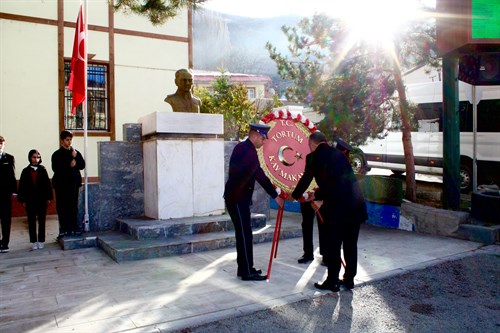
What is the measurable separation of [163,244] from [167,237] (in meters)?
Result: 0.50

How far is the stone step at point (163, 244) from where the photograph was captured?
6062mm

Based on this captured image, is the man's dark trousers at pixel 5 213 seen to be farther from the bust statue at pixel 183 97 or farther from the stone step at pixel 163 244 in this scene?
the bust statue at pixel 183 97

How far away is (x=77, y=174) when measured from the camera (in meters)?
7.10

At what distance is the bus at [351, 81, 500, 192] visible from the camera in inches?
470

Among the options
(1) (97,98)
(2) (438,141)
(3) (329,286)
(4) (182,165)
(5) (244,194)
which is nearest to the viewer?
(3) (329,286)

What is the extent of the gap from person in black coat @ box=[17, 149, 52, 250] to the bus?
682 cm

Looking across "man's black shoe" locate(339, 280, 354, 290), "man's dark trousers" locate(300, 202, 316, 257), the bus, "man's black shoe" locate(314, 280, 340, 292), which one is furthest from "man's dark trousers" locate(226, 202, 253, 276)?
the bus

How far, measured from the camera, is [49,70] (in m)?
11.1

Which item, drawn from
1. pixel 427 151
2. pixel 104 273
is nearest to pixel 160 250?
pixel 104 273

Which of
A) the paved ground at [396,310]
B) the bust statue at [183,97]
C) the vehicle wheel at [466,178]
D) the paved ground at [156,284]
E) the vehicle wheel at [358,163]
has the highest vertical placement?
the bust statue at [183,97]

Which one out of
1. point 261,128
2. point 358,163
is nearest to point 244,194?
point 261,128

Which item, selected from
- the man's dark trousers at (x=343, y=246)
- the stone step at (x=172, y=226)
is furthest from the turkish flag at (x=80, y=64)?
the man's dark trousers at (x=343, y=246)

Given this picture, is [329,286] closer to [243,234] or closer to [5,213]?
[243,234]

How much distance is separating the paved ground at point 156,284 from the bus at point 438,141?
4543 mm
